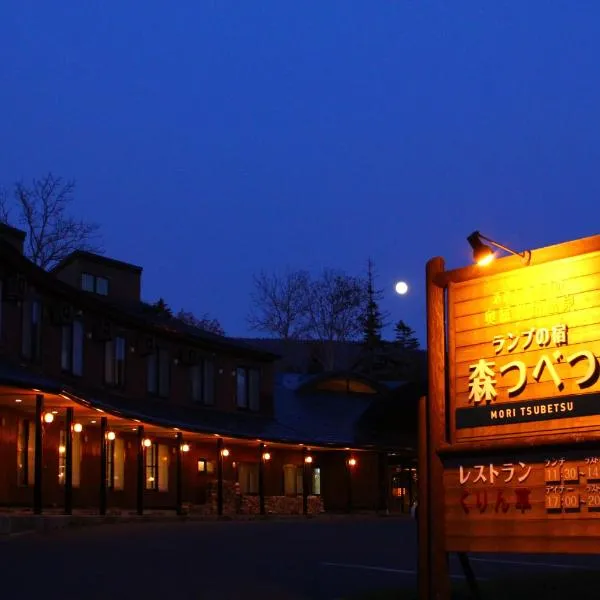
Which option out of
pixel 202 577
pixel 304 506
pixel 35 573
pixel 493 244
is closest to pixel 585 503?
pixel 493 244

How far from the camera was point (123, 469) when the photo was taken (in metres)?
32.3

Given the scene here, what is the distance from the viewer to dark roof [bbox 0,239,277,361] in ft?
81.7

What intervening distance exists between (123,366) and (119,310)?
209cm

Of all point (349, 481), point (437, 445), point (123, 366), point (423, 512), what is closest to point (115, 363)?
point (123, 366)

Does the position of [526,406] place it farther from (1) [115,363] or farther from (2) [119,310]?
(1) [115,363]

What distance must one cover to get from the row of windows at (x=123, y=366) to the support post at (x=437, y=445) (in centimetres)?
1801

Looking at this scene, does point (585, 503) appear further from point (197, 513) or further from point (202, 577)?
point (197, 513)

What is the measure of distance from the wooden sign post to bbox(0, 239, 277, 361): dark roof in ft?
52.4

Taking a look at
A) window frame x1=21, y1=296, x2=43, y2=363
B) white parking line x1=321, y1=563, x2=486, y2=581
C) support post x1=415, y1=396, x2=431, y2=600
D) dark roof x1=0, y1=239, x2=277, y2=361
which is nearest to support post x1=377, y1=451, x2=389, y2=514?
dark roof x1=0, y1=239, x2=277, y2=361

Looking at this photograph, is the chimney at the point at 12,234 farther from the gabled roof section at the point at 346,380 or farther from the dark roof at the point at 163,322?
the gabled roof section at the point at 346,380

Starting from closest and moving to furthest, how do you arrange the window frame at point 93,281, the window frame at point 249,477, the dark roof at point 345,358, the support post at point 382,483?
the window frame at point 93,281
the window frame at point 249,477
the support post at point 382,483
the dark roof at point 345,358

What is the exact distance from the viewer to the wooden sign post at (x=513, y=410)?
8.80 metres

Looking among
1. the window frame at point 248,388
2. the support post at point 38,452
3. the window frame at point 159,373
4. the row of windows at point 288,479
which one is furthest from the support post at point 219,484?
the support post at point 38,452

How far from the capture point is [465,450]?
31.1 feet
